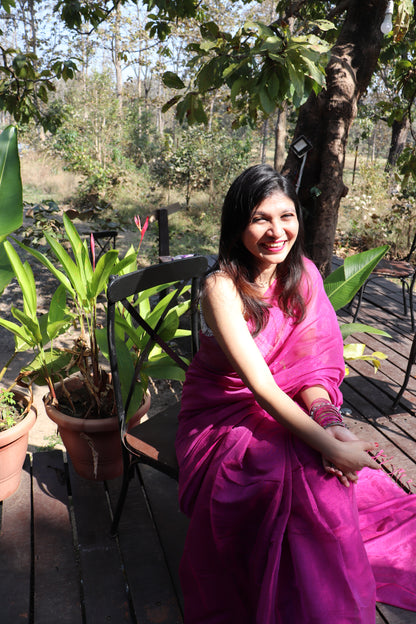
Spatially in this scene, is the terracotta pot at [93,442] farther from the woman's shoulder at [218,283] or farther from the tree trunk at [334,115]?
the tree trunk at [334,115]

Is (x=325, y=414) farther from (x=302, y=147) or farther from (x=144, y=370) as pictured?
(x=302, y=147)

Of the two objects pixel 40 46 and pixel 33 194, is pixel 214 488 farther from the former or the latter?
pixel 40 46

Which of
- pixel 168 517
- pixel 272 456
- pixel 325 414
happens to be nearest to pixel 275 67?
pixel 325 414

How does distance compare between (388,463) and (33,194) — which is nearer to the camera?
(388,463)

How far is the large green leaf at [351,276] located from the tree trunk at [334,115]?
1.31 m

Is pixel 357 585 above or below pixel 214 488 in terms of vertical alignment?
below

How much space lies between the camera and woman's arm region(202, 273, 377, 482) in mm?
1215

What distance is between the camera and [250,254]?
1.61m

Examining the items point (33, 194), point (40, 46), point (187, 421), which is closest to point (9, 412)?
point (187, 421)

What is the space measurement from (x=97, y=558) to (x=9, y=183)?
1.28 meters

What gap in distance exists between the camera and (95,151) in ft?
36.7

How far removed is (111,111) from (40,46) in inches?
340

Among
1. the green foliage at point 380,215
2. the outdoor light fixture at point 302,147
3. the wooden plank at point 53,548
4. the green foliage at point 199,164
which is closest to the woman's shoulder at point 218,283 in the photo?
the wooden plank at point 53,548

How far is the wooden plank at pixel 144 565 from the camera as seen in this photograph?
136cm
